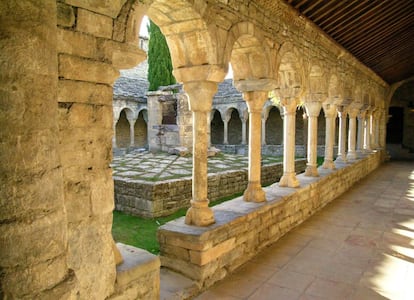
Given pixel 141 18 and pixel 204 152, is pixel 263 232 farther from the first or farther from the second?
pixel 141 18

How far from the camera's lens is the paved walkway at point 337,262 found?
352 cm

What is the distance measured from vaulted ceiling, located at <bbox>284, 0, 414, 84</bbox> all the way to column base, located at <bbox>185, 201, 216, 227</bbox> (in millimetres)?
3612

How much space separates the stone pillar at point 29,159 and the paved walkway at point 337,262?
2345 millimetres

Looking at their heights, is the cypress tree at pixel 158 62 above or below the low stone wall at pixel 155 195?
above

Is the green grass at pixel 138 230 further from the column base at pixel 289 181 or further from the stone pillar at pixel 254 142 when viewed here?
the column base at pixel 289 181

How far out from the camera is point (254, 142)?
5.11 metres

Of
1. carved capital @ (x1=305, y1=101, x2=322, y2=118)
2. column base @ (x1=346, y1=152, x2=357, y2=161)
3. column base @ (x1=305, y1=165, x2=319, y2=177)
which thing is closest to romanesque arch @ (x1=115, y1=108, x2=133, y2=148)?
column base @ (x1=346, y1=152, x2=357, y2=161)

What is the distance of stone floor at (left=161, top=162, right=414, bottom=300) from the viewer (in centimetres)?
348

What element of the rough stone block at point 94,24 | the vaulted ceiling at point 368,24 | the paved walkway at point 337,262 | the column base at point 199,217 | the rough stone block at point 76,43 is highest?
the vaulted ceiling at point 368,24

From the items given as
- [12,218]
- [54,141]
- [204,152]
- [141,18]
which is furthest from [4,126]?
[204,152]

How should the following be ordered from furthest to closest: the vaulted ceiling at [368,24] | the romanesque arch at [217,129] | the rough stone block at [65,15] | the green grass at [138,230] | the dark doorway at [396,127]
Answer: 1. the romanesque arch at [217,129]
2. the dark doorway at [396,127]
3. the vaulted ceiling at [368,24]
4. the green grass at [138,230]
5. the rough stone block at [65,15]

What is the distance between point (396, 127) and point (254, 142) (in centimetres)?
1742

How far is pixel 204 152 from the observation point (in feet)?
12.9

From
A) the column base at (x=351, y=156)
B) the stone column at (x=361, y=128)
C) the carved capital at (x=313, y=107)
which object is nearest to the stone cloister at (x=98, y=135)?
the carved capital at (x=313, y=107)
